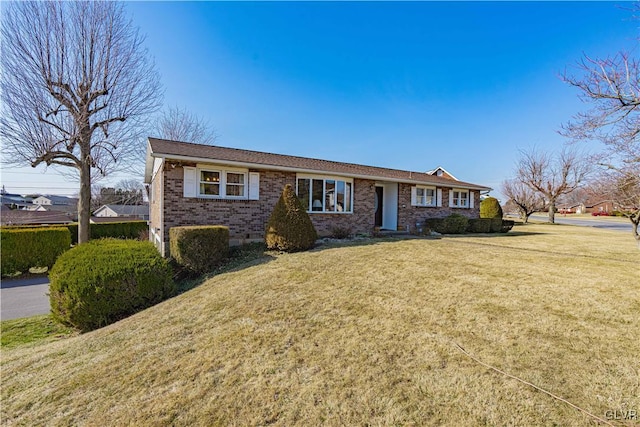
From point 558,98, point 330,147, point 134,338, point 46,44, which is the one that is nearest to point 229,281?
point 134,338

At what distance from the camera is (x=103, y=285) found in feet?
18.9

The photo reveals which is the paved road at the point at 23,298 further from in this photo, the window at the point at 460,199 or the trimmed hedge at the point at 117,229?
the window at the point at 460,199

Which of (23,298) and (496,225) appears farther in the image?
(496,225)

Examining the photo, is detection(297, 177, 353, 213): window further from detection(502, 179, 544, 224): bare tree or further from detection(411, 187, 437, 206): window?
detection(502, 179, 544, 224): bare tree

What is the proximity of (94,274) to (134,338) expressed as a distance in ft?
7.41

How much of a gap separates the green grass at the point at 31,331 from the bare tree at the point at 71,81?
7431 mm

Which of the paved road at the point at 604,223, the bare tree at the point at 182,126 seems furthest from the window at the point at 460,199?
the bare tree at the point at 182,126

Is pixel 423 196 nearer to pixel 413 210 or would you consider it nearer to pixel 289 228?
pixel 413 210

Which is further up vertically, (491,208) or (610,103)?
(610,103)

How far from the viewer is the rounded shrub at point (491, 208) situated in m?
22.0

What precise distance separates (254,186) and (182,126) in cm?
1912

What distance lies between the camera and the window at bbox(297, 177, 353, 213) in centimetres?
1197

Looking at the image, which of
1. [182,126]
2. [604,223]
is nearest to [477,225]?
[182,126]

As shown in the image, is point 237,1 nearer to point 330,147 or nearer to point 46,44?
point 46,44
